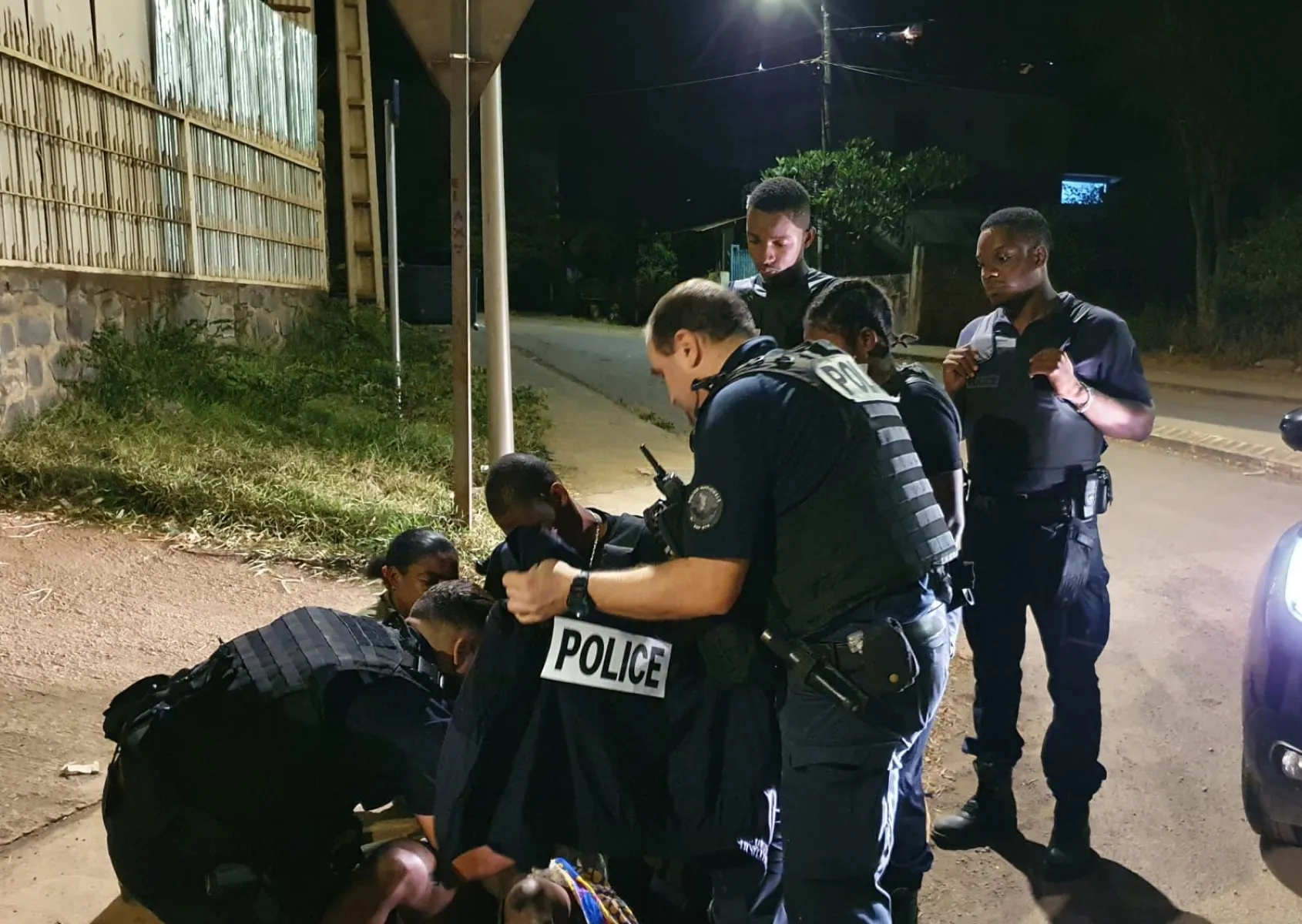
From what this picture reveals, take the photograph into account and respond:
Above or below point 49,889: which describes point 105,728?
above

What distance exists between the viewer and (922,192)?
23312 mm

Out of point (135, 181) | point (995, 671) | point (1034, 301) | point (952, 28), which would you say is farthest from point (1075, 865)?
point (952, 28)

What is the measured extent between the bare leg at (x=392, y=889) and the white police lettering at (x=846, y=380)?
1282mm

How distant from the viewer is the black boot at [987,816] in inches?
124

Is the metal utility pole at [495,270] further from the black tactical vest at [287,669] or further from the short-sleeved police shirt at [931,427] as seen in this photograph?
the black tactical vest at [287,669]

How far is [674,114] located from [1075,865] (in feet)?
122

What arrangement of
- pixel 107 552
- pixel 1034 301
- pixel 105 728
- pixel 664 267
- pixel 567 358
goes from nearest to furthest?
pixel 105 728, pixel 1034 301, pixel 107 552, pixel 567 358, pixel 664 267

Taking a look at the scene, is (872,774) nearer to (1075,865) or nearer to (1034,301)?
(1075,865)

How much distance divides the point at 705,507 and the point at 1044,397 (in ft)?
4.94

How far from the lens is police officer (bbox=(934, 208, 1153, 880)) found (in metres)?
2.99

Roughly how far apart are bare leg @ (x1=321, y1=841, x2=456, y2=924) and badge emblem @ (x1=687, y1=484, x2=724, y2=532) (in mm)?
937

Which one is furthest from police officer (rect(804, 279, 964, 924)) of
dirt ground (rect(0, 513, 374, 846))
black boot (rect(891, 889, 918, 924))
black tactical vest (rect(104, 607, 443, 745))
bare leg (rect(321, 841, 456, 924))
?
dirt ground (rect(0, 513, 374, 846))

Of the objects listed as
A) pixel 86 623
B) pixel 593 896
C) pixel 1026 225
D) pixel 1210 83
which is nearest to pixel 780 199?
pixel 1026 225

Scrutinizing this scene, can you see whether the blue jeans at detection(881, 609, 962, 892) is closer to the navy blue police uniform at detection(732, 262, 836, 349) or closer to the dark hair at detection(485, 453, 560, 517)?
the dark hair at detection(485, 453, 560, 517)
